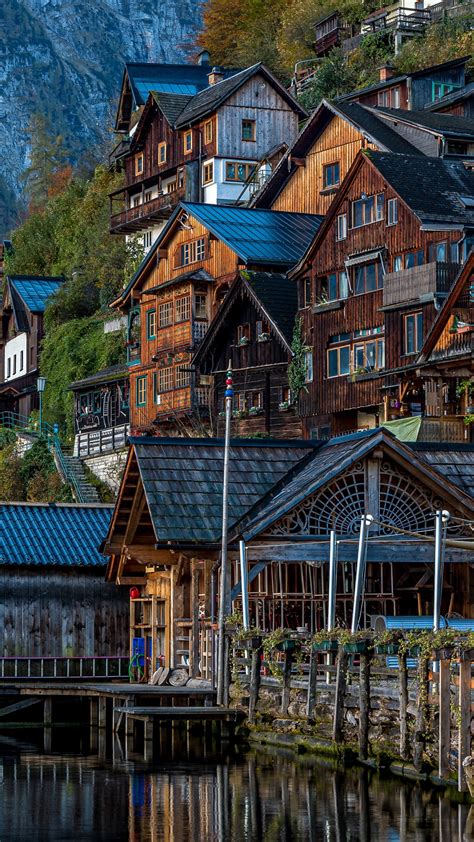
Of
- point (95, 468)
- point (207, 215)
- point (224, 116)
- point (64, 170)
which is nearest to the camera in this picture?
point (207, 215)

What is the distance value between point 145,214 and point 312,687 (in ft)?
191

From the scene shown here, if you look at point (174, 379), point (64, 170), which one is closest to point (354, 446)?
point (174, 379)

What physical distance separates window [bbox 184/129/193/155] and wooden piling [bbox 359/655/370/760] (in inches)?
2325

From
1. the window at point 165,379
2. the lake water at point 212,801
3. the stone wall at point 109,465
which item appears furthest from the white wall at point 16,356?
the lake water at point 212,801

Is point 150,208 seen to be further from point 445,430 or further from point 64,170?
point 64,170

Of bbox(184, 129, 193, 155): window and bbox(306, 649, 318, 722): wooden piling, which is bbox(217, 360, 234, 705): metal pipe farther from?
bbox(184, 129, 193, 155): window

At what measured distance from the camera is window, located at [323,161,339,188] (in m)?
73.6

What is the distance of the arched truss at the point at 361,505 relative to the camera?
3728cm

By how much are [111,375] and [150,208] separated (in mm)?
11590

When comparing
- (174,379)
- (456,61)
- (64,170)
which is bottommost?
(174,379)

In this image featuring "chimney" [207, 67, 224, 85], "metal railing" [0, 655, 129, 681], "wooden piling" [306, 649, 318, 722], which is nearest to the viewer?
"wooden piling" [306, 649, 318, 722]

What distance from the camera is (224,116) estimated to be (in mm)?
83188

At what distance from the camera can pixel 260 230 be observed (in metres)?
69.9

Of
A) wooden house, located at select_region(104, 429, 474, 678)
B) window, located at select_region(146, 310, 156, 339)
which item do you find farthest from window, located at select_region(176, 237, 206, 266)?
wooden house, located at select_region(104, 429, 474, 678)
